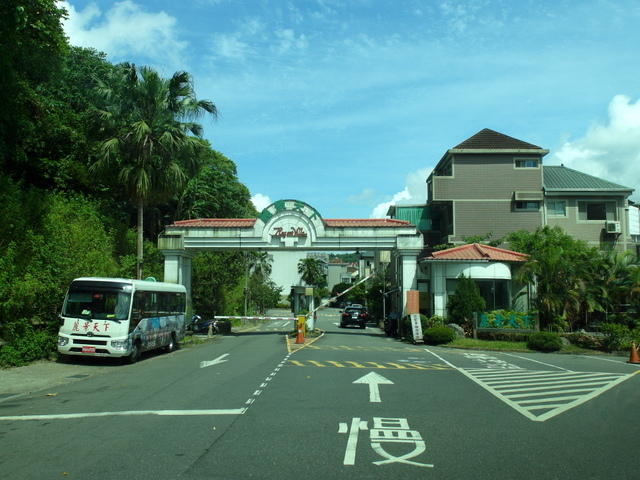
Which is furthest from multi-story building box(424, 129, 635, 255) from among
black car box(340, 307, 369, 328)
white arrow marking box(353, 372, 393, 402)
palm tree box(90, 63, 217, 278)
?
white arrow marking box(353, 372, 393, 402)

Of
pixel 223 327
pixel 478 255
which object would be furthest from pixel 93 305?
pixel 223 327

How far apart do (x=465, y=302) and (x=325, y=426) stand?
21.6 meters

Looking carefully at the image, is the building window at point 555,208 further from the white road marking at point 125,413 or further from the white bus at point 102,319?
the white road marking at point 125,413

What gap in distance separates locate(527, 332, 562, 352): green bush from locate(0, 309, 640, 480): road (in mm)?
8851

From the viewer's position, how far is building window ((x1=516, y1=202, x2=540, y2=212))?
137ft

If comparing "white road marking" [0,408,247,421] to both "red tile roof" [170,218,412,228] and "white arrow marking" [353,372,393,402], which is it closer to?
"white arrow marking" [353,372,393,402]

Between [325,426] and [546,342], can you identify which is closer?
[325,426]

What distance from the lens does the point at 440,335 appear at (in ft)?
87.6

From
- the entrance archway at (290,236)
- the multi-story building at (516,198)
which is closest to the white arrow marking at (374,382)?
the entrance archway at (290,236)

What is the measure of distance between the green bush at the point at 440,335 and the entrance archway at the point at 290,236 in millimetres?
5618

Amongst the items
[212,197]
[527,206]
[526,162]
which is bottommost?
[527,206]

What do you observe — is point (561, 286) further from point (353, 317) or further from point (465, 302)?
point (353, 317)

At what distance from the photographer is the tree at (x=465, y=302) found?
29.0m

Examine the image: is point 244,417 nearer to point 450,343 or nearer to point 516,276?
point 450,343
